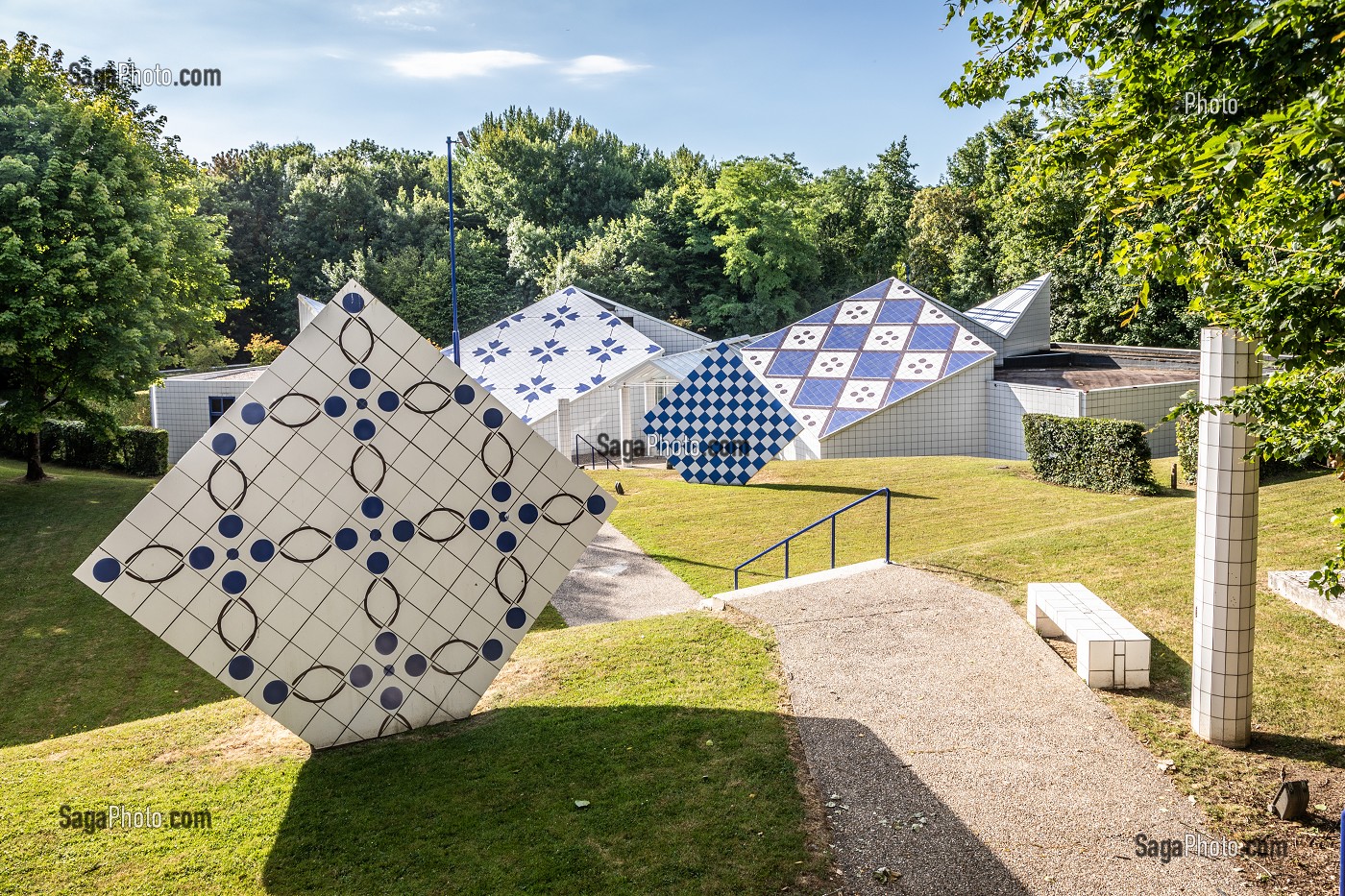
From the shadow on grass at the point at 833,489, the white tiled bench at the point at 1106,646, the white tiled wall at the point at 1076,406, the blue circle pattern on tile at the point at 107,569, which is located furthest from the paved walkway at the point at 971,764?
the white tiled wall at the point at 1076,406

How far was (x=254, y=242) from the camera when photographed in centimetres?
4672

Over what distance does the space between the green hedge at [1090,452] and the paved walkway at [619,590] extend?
30.3 feet

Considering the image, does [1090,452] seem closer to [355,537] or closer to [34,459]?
[355,537]

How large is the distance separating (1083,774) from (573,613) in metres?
7.71

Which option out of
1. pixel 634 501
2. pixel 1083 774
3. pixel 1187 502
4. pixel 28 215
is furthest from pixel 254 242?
pixel 1083 774

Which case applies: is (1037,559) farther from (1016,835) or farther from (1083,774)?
(1016,835)

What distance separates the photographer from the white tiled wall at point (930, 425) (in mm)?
24891

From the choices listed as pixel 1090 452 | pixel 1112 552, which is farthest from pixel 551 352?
pixel 1112 552

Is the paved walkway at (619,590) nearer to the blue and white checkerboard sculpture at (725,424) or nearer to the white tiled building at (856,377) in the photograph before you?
the blue and white checkerboard sculpture at (725,424)

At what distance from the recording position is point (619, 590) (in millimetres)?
14133

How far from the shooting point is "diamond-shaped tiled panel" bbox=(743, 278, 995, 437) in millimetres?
25359

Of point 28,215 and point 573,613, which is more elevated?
point 28,215
